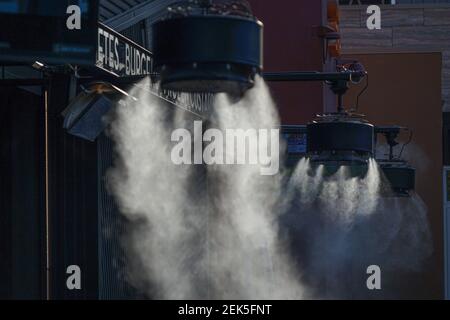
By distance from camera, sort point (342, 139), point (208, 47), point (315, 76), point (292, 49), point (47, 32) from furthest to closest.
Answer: point (292, 49) → point (47, 32) → point (315, 76) → point (342, 139) → point (208, 47)

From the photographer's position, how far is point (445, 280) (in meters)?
22.7

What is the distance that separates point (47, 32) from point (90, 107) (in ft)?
2.66

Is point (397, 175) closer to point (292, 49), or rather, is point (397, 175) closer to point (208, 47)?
point (292, 49)

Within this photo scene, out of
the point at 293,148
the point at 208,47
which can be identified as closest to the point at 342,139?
the point at 208,47

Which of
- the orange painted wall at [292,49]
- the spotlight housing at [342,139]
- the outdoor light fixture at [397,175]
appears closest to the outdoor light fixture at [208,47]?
the spotlight housing at [342,139]

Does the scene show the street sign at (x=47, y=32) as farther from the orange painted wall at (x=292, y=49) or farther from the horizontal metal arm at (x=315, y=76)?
the orange painted wall at (x=292, y=49)

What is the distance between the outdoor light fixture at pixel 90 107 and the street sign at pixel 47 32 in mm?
336

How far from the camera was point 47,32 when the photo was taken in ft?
27.8

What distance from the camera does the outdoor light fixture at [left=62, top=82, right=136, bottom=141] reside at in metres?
8.92

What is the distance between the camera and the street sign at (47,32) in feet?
27.4

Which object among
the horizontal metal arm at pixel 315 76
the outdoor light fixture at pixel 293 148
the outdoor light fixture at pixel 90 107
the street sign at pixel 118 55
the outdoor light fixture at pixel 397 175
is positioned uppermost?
the street sign at pixel 118 55

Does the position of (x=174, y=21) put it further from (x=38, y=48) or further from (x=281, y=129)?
(x=281, y=129)

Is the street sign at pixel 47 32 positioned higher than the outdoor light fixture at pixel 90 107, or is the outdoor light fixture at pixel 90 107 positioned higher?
the street sign at pixel 47 32
